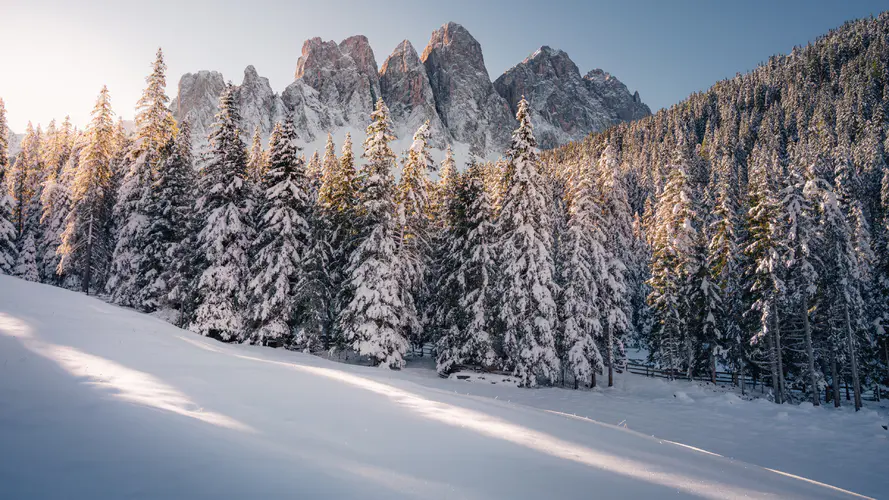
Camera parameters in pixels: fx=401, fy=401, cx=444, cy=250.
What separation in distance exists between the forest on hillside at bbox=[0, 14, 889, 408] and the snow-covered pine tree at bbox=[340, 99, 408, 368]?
0.12m

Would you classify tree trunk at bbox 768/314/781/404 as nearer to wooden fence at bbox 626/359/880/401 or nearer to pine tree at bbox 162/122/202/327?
wooden fence at bbox 626/359/880/401

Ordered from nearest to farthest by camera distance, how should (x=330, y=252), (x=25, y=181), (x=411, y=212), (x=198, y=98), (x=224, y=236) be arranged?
(x=224, y=236) < (x=411, y=212) < (x=330, y=252) < (x=25, y=181) < (x=198, y=98)

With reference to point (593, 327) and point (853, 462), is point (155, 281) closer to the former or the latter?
point (593, 327)

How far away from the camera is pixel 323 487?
4121 mm

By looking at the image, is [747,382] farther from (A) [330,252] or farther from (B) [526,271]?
(A) [330,252]

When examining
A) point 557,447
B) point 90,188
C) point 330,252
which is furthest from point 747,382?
point 90,188

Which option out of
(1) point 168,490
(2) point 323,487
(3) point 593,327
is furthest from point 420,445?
(3) point 593,327

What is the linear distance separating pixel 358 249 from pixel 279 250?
17.1 feet

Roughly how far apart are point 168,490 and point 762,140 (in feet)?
455

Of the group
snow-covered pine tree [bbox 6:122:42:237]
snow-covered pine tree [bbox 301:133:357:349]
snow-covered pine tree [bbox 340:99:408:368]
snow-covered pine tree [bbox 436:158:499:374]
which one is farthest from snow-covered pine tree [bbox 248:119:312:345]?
snow-covered pine tree [bbox 6:122:42:237]

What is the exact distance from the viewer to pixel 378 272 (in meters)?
22.4

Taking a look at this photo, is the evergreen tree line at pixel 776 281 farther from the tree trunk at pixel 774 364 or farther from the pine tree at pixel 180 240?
the pine tree at pixel 180 240

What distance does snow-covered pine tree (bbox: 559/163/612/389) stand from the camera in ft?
77.5

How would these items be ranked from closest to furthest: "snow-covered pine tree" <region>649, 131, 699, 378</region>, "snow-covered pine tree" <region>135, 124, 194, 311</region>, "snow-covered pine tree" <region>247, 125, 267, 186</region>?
"snow-covered pine tree" <region>135, 124, 194, 311</region> < "snow-covered pine tree" <region>649, 131, 699, 378</region> < "snow-covered pine tree" <region>247, 125, 267, 186</region>
